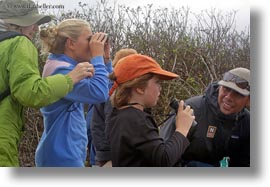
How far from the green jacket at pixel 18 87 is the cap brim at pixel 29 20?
0.11 meters

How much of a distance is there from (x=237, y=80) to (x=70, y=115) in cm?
74

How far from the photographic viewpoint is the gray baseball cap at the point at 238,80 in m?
1.87

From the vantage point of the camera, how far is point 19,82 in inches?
64.0

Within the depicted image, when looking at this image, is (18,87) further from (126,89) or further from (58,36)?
Answer: (126,89)

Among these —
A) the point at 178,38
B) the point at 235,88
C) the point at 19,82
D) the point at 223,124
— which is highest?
the point at 178,38

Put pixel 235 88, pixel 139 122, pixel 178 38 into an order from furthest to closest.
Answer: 1. pixel 178 38
2. pixel 235 88
3. pixel 139 122

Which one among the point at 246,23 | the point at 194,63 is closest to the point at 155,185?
the point at 194,63

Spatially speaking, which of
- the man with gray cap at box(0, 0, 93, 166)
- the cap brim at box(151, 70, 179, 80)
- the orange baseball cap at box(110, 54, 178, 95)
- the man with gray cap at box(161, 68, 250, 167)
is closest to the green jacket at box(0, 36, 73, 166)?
the man with gray cap at box(0, 0, 93, 166)

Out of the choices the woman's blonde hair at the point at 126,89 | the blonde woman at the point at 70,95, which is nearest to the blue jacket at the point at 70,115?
the blonde woman at the point at 70,95

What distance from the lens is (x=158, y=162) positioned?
1654 mm

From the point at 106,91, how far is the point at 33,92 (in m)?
0.30

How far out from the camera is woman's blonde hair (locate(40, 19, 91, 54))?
1.80 m

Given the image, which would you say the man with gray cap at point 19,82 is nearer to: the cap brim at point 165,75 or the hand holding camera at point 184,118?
the cap brim at point 165,75

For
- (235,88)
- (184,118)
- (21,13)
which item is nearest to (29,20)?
(21,13)
